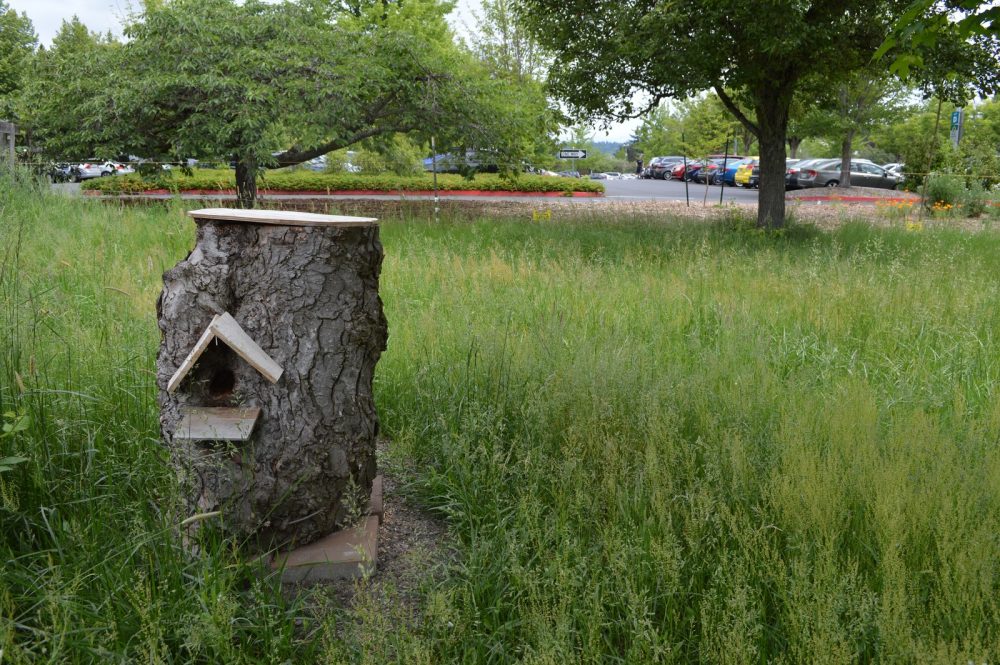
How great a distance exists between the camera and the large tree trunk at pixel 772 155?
10938 mm

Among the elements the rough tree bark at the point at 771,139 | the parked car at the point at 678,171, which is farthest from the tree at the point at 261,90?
the parked car at the point at 678,171

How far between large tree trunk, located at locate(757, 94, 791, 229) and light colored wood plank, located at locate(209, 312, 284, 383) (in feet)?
32.4

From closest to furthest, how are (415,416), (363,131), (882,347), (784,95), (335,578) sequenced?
(335,578) < (415,416) < (882,347) < (784,95) < (363,131)

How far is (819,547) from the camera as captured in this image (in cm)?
245

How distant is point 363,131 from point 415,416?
376 inches

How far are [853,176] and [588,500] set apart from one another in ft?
118

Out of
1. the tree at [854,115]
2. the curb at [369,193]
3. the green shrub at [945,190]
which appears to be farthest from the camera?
the tree at [854,115]

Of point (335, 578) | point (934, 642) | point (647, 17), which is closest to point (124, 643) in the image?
point (335, 578)

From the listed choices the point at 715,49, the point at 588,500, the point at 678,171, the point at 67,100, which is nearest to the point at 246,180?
the point at 67,100

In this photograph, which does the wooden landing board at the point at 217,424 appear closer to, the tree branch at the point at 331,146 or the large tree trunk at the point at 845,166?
the tree branch at the point at 331,146

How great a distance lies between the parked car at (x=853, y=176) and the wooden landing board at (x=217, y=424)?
1355 inches

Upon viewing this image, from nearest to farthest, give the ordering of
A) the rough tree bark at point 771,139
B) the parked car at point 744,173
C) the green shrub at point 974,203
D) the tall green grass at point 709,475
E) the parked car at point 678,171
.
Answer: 1. the tall green grass at point 709,475
2. the rough tree bark at point 771,139
3. the green shrub at point 974,203
4. the parked car at point 744,173
5. the parked car at point 678,171

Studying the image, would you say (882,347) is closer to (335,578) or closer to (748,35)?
(335,578)

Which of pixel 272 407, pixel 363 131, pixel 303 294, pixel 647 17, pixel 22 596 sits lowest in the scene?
pixel 22 596
